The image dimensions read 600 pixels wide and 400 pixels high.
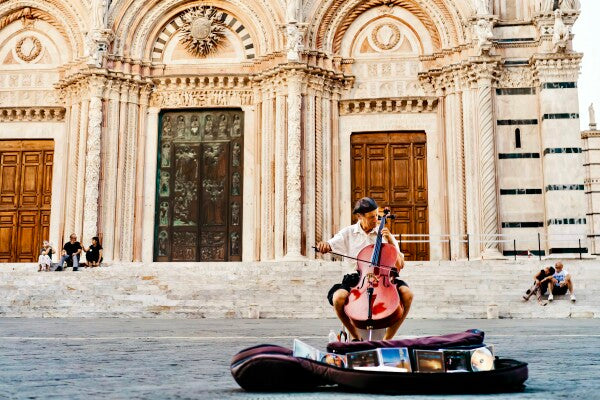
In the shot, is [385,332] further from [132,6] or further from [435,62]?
[132,6]

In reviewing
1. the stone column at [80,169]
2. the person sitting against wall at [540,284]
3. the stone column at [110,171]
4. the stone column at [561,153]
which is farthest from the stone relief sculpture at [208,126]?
the person sitting against wall at [540,284]

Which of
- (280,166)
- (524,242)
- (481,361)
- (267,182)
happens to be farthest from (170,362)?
(524,242)

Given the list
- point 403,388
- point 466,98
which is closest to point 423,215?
point 466,98

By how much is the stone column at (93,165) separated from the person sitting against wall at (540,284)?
11583mm

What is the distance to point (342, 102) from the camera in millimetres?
20219

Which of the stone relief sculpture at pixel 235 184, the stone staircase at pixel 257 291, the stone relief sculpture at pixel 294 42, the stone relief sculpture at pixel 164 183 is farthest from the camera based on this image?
the stone relief sculpture at pixel 164 183

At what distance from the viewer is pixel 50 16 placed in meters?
21.4

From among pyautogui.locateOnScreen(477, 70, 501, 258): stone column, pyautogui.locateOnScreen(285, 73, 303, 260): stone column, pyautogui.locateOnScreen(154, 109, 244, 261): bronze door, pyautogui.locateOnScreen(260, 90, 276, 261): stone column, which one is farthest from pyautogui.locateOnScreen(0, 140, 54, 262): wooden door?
pyautogui.locateOnScreen(477, 70, 501, 258): stone column

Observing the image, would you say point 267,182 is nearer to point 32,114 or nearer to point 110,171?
point 110,171

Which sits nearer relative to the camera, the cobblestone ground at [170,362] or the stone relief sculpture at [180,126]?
the cobblestone ground at [170,362]

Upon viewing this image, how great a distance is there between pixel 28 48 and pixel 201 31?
553 cm

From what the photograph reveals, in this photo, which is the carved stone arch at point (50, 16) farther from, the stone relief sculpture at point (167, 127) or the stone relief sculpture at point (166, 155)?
the stone relief sculpture at point (166, 155)

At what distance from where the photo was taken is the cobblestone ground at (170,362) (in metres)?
3.42

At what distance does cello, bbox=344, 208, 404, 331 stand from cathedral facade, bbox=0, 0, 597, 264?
13796mm
